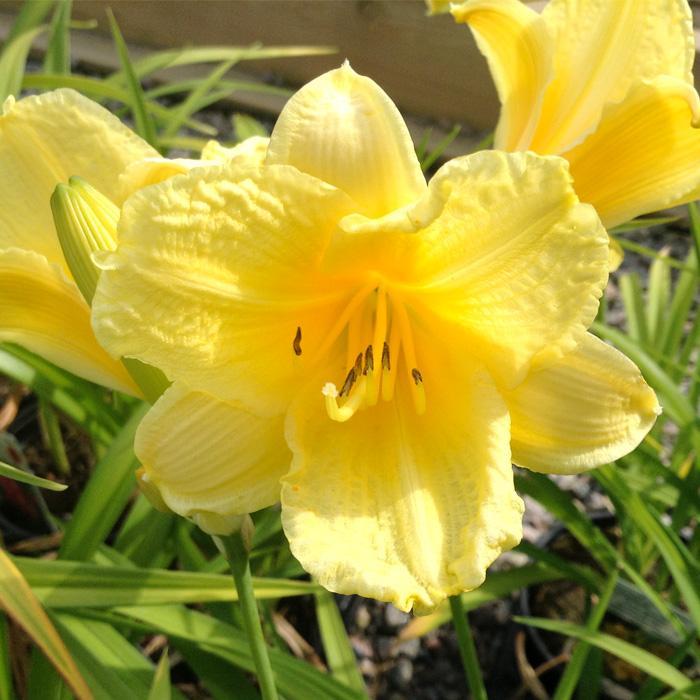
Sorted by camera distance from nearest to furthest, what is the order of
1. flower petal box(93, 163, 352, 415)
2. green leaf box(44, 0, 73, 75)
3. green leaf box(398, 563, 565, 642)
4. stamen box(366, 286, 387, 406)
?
flower petal box(93, 163, 352, 415)
stamen box(366, 286, 387, 406)
green leaf box(398, 563, 565, 642)
green leaf box(44, 0, 73, 75)

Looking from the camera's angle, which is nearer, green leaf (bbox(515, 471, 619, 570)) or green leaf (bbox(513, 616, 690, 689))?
green leaf (bbox(513, 616, 690, 689))

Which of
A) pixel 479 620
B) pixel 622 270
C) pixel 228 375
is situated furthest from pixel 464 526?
pixel 622 270

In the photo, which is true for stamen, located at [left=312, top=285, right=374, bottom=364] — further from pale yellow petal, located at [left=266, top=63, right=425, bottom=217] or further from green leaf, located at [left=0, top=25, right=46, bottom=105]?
green leaf, located at [left=0, top=25, right=46, bottom=105]

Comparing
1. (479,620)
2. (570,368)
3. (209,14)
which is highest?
(570,368)

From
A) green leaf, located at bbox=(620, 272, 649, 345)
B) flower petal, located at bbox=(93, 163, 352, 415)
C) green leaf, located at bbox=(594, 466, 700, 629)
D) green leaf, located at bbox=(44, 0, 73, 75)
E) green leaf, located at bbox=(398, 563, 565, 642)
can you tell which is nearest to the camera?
flower petal, located at bbox=(93, 163, 352, 415)

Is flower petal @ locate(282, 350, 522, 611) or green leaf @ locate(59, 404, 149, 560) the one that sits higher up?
flower petal @ locate(282, 350, 522, 611)

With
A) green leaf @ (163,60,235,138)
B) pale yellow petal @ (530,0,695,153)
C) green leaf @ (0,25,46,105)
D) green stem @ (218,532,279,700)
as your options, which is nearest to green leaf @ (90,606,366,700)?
green stem @ (218,532,279,700)

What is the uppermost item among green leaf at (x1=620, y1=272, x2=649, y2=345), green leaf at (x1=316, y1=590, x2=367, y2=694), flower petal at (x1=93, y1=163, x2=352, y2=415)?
flower petal at (x1=93, y1=163, x2=352, y2=415)

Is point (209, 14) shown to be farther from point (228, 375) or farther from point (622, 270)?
point (228, 375)
